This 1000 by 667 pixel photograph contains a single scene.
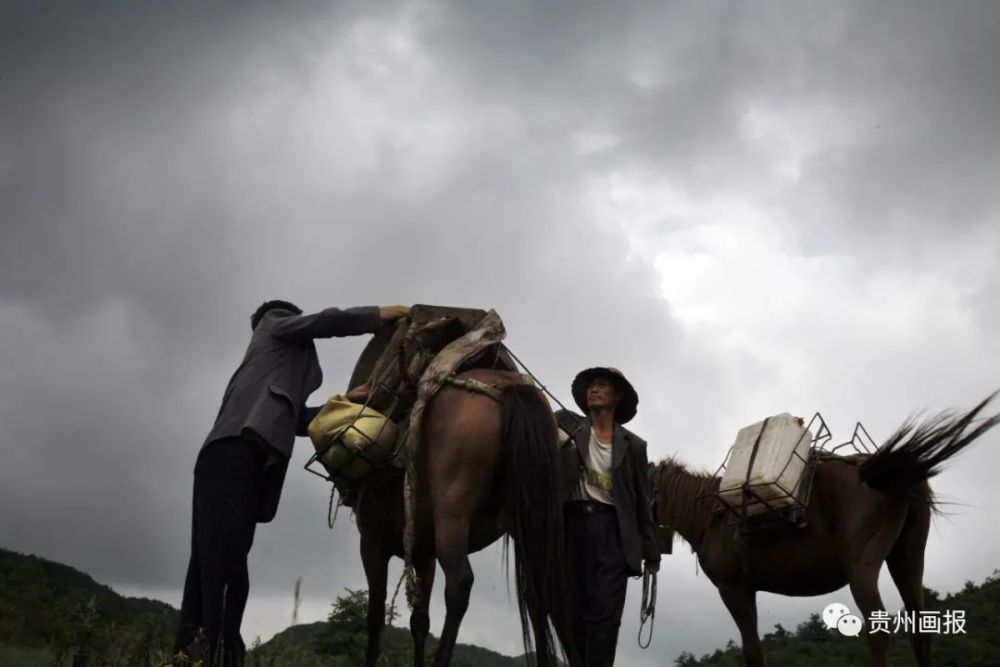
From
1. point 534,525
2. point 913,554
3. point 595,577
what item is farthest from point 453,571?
point 913,554

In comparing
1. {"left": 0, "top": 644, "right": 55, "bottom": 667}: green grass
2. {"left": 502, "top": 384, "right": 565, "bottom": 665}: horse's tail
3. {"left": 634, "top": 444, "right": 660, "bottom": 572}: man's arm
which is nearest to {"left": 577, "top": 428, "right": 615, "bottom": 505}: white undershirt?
{"left": 634, "top": 444, "right": 660, "bottom": 572}: man's arm

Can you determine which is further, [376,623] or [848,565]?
[848,565]

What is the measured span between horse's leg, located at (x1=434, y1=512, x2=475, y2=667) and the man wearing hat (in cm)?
95

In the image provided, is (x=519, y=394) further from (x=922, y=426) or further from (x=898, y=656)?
(x=898, y=656)

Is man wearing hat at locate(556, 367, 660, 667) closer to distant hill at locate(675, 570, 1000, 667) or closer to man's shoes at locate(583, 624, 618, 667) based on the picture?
man's shoes at locate(583, 624, 618, 667)

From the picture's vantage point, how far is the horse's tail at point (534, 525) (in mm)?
5398

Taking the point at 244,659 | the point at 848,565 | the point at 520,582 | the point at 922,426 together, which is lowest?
the point at 244,659

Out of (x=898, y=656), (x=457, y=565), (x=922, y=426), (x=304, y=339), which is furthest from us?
(x=898, y=656)

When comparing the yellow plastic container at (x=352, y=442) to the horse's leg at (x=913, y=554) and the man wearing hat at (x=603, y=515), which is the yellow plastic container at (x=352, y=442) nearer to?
the man wearing hat at (x=603, y=515)

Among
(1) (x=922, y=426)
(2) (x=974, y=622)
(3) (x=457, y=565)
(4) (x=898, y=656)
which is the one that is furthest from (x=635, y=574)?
(2) (x=974, y=622)

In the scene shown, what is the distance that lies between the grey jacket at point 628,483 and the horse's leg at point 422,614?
121cm

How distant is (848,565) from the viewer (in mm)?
7516

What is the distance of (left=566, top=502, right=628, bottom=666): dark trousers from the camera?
18.4 ft

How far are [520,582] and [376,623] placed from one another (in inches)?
57.4
